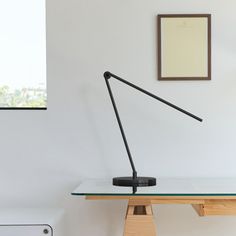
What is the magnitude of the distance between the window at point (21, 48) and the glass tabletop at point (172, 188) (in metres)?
0.72

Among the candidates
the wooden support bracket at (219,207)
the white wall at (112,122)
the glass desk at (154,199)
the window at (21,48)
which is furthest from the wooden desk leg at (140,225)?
the window at (21,48)

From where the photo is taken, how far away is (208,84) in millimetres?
2385

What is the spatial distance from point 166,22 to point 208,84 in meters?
0.41

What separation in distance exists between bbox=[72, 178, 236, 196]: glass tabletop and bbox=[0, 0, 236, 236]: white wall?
0.57 feet

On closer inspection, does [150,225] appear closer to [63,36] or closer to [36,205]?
[36,205]

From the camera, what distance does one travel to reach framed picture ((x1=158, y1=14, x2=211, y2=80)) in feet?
7.78

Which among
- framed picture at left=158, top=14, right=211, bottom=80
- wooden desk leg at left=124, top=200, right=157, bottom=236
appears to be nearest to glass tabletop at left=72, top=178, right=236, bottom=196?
wooden desk leg at left=124, top=200, right=157, bottom=236

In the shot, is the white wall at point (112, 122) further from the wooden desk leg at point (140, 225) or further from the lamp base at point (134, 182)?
the wooden desk leg at point (140, 225)

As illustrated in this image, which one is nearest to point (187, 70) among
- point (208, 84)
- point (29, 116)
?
point (208, 84)

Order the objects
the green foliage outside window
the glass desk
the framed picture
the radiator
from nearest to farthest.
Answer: the glass desk < the radiator < the framed picture < the green foliage outside window

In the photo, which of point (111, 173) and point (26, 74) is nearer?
point (111, 173)

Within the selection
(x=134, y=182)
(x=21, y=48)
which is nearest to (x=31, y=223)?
(x=134, y=182)

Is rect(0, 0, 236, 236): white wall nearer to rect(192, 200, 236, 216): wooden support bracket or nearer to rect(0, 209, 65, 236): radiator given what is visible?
rect(0, 209, 65, 236): radiator

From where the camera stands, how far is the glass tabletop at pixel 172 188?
5.99 ft
